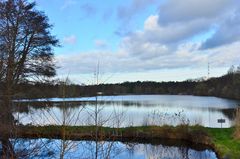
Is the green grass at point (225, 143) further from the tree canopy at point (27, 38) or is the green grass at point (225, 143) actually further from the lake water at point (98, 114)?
the tree canopy at point (27, 38)

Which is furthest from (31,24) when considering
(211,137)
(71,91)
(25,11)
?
(71,91)

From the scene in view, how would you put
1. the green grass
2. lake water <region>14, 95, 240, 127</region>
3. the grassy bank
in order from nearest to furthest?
lake water <region>14, 95, 240, 127</region> → the green grass → the grassy bank

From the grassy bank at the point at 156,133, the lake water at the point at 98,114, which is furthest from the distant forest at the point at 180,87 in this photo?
the grassy bank at the point at 156,133

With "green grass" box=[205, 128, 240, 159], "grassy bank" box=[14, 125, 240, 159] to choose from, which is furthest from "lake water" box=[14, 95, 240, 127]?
"green grass" box=[205, 128, 240, 159]

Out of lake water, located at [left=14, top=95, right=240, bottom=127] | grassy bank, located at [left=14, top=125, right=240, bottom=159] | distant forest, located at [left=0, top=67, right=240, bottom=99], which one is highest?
distant forest, located at [left=0, top=67, right=240, bottom=99]

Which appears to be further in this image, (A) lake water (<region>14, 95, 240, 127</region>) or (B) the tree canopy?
(B) the tree canopy

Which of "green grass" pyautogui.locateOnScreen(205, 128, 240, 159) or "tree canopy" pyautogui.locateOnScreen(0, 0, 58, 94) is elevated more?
"tree canopy" pyautogui.locateOnScreen(0, 0, 58, 94)

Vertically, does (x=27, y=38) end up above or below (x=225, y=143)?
above

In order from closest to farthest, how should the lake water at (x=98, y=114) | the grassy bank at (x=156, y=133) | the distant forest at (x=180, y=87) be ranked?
the lake water at (x=98, y=114) → the grassy bank at (x=156, y=133) → the distant forest at (x=180, y=87)

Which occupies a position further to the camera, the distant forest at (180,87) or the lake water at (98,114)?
the distant forest at (180,87)

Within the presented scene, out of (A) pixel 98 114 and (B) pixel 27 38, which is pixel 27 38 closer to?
(B) pixel 27 38

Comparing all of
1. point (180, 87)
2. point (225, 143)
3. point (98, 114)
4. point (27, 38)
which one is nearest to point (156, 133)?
point (225, 143)

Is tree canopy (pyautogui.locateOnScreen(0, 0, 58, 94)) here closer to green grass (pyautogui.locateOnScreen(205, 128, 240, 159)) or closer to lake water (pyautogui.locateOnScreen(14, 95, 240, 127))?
lake water (pyautogui.locateOnScreen(14, 95, 240, 127))

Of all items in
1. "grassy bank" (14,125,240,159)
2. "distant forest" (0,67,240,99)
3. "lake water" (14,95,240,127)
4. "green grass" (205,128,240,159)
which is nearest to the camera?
"lake water" (14,95,240,127)
